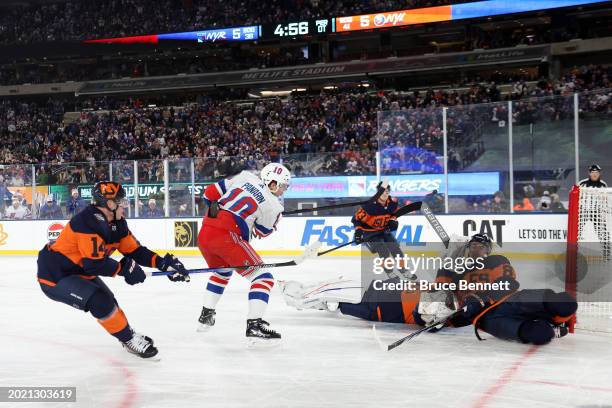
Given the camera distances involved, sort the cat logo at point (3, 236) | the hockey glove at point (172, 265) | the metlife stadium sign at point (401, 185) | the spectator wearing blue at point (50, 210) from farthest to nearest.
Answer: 1. the cat logo at point (3, 236)
2. the spectator wearing blue at point (50, 210)
3. the metlife stadium sign at point (401, 185)
4. the hockey glove at point (172, 265)

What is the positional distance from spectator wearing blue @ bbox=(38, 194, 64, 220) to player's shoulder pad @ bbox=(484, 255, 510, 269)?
9.28m

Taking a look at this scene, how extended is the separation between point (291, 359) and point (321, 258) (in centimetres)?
676

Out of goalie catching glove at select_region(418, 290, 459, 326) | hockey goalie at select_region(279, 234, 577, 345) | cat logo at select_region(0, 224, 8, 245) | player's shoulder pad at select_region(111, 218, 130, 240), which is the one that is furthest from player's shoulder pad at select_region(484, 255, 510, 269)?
cat logo at select_region(0, 224, 8, 245)

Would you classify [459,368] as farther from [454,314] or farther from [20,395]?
[20,395]

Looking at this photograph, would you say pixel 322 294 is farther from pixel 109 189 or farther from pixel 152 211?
pixel 152 211

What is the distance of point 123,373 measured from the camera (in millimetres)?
4043

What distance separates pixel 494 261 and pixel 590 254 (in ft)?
3.55

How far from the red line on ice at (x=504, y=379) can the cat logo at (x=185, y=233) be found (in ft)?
27.1

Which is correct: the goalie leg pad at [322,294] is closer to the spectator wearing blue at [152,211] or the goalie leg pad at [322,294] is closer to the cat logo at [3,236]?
the spectator wearing blue at [152,211]

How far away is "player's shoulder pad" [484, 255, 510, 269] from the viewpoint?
15.9 ft

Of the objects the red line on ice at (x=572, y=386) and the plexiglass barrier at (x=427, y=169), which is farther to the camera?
the plexiglass barrier at (x=427, y=169)

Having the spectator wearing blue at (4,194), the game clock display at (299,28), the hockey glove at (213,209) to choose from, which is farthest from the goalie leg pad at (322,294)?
the game clock display at (299,28)

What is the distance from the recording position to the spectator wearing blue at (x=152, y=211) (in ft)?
40.0

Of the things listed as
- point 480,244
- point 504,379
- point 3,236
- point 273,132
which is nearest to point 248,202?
point 480,244
